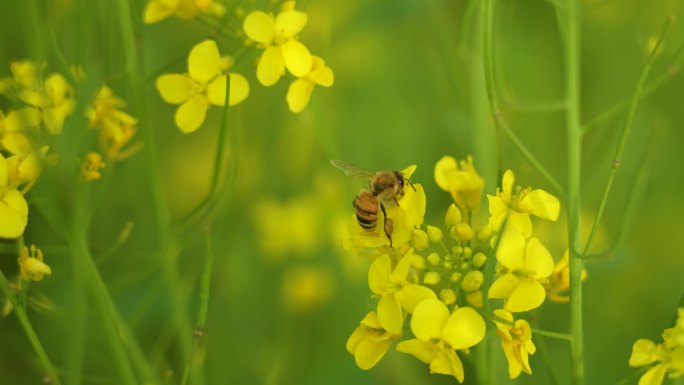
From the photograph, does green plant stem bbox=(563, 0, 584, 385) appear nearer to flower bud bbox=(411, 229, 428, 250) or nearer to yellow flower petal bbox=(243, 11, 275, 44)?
flower bud bbox=(411, 229, 428, 250)

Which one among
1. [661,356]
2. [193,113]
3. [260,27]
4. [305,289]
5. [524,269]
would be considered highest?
[260,27]

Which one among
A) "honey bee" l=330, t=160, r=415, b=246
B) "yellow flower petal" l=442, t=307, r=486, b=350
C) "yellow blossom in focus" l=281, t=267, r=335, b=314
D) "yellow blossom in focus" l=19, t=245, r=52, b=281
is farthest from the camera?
"yellow blossom in focus" l=281, t=267, r=335, b=314

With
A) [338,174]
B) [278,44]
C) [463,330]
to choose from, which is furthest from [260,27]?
[338,174]

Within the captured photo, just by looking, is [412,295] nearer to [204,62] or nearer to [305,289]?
[204,62]

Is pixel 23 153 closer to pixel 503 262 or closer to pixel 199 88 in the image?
pixel 199 88

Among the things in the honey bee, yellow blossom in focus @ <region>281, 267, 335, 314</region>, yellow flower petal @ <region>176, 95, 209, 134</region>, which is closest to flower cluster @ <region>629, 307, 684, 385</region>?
the honey bee

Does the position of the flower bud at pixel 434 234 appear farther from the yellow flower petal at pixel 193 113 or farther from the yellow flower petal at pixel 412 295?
the yellow flower petal at pixel 193 113
